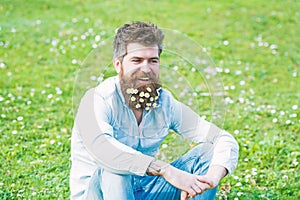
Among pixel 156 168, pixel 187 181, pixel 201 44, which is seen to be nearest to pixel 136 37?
pixel 156 168

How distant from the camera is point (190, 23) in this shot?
7832 millimetres

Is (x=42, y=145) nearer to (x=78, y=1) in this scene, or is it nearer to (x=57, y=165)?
(x=57, y=165)

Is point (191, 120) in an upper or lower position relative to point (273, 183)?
upper

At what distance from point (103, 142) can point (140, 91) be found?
0.34 meters

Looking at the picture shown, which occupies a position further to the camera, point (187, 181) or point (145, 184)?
point (145, 184)

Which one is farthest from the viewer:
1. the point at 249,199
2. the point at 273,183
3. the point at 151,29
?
the point at 273,183

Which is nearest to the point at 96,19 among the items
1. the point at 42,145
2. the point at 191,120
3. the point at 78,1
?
the point at 78,1

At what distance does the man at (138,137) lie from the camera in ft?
9.19

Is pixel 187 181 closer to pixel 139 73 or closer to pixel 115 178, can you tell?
pixel 115 178

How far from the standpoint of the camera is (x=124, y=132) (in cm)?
299

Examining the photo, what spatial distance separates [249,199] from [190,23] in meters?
4.52

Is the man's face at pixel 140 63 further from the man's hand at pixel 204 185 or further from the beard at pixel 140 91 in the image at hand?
the man's hand at pixel 204 185

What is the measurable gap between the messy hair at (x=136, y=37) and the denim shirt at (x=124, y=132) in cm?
19

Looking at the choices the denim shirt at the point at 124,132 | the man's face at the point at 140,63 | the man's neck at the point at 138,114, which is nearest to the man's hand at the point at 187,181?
the denim shirt at the point at 124,132
